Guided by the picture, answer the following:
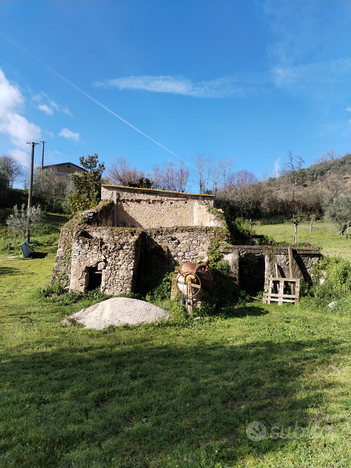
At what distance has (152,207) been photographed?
17.9m

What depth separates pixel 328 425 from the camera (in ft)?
11.1

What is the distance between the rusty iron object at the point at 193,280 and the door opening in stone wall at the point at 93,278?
401 cm

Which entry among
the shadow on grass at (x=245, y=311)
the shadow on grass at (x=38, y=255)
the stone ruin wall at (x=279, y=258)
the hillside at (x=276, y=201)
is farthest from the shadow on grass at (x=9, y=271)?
the hillside at (x=276, y=201)

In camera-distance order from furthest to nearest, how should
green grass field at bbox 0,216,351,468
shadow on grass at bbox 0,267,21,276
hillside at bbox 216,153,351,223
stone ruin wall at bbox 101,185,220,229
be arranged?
hillside at bbox 216,153,351,223 < stone ruin wall at bbox 101,185,220,229 < shadow on grass at bbox 0,267,21,276 < green grass field at bbox 0,216,351,468

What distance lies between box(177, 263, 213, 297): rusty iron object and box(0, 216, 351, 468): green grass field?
3.90 ft

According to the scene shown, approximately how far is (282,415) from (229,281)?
707 cm

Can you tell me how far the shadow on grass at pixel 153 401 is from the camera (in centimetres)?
308

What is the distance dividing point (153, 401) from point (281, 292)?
7480mm

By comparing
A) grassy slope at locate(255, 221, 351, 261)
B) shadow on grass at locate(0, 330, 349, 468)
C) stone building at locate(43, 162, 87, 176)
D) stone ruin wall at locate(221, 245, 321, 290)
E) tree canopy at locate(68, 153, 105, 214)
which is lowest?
shadow on grass at locate(0, 330, 349, 468)

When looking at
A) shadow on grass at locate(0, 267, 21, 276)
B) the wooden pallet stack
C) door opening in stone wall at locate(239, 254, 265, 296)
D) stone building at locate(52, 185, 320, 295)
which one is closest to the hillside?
door opening in stone wall at locate(239, 254, 265, 296)

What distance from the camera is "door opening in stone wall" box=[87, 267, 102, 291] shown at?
11234 mm

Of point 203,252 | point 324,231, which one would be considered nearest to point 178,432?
point 203,252

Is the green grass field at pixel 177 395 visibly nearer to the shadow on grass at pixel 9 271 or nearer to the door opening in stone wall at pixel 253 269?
Result: the door opening in stone wall at pixel 253 269

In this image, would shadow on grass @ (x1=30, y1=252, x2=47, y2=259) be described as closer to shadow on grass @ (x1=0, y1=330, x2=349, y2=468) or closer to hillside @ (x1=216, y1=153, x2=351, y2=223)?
shadow on grass @ (x1=0, y1=330, x2=349, y2=468)
